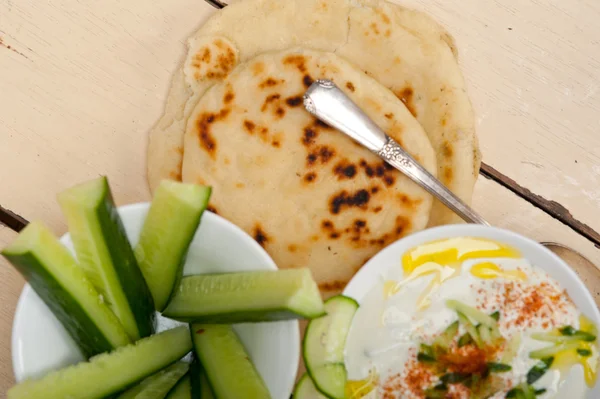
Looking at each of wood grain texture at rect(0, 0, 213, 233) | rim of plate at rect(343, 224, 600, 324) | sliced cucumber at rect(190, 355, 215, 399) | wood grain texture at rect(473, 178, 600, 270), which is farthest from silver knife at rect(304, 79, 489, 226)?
sliced cucumber at rect(190, 355, 215, 399)

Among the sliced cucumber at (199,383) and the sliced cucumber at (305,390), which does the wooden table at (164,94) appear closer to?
the sliced cucumber at (199,383)

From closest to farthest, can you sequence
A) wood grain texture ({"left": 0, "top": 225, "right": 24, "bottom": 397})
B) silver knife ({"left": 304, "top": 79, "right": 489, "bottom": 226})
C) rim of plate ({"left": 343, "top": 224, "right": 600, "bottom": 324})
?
1. rim of plate ({"left": 343, "top": 224, "right": 600, "bottom": 324})
2. silver knife ({"left": 304, "top": 79, "right": 489, "bottom": 226})
3. wood grain texture ({"left": 0, "top": 225, "right": 24, "bottom": 397})

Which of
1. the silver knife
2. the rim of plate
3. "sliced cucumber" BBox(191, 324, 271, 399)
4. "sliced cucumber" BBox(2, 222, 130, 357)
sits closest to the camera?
"sliced cucumber" BBox(2, 222, 130, 357)

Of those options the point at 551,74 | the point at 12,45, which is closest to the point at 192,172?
the point at 12,45

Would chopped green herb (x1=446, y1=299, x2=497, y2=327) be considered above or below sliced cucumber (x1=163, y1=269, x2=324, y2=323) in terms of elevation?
below

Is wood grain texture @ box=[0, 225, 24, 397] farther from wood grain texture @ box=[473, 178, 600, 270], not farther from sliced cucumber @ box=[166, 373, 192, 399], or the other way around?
wood grain texture @ box=[473, 178, 600, 270]

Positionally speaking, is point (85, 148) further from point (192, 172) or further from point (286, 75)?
point (286, 75)

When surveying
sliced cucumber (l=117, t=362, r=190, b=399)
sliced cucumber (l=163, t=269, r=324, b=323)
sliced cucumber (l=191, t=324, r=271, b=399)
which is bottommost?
sliced cucumber (l=117, t=362, r=190, b=399)

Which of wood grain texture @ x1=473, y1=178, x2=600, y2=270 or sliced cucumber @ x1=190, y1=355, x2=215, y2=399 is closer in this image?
sliced cucumber @ x1=190, y1=355, x2=215, y2=399
